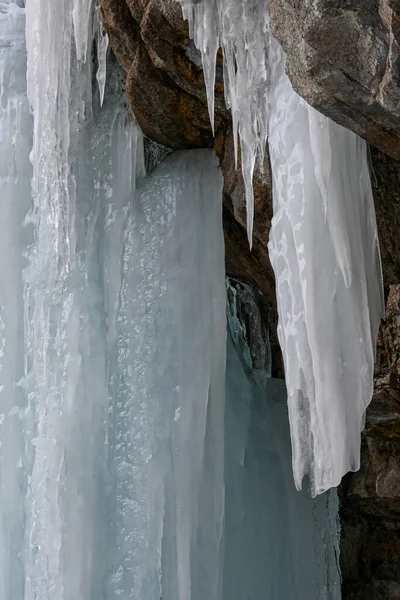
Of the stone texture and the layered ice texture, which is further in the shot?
the stone texture

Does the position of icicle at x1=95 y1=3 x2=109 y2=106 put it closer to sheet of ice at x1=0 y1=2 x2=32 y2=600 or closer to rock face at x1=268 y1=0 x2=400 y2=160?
sheet of ice at x1=0 y1=2 x2=32 y2=600

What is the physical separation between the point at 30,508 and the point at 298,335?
1840 millimetres

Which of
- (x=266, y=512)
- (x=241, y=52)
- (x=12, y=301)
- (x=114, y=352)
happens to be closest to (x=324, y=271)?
(x=241, y=52)

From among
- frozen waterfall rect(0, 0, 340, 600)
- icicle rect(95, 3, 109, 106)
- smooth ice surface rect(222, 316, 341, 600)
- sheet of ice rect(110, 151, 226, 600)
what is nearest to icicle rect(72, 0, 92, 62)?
frozen waterfall rect(0, 0, 340, 600)

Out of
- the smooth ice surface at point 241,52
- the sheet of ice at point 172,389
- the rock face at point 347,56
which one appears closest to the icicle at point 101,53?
the sheet of ice at point 172,389

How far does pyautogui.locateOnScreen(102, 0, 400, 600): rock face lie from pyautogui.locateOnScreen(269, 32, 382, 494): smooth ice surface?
0.30 meters

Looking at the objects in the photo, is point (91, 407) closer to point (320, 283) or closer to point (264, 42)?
point (320, 283)

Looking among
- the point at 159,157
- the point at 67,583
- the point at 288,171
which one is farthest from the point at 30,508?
the point at 288,171

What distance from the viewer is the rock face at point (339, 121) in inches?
80.5

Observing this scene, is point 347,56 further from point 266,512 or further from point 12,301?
point 266,512

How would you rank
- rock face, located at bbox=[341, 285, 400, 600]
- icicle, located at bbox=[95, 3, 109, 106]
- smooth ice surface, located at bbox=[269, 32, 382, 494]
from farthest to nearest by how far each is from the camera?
1. rock face, located at bbox=[341, 285, 400, 600]
2. icicle, located at bbox=[95, 3, 109, 106]
3. smooth ice surface, located at bbox=[269, 32, 382, 494]

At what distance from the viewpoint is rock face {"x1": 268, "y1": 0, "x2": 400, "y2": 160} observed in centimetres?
196

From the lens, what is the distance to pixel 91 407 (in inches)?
158

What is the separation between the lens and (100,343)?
4098 millimetres
